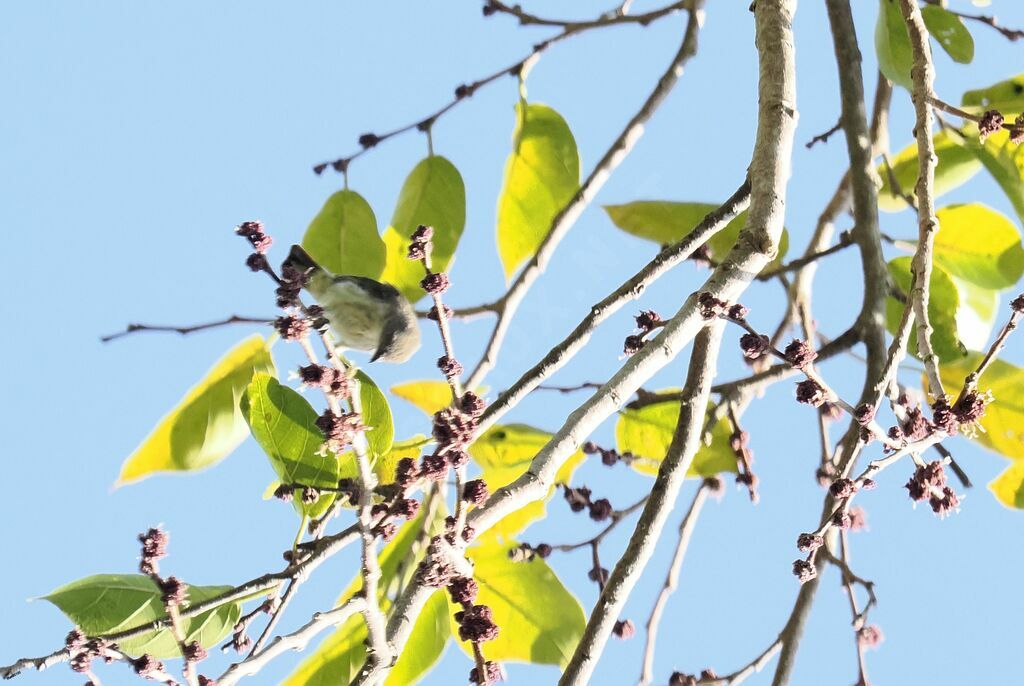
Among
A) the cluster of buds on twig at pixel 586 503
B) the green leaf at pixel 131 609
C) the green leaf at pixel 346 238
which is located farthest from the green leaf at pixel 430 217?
the green leaf at pixel 131 609

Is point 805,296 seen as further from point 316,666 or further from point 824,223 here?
point 316,666

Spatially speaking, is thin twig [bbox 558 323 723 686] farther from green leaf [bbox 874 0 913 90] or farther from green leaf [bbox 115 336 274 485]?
green leaf [bbox 115 336 274 485]

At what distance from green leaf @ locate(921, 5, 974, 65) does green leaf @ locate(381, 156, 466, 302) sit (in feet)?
1.74

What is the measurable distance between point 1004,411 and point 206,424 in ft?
2.62

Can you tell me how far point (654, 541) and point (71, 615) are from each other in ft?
1.51

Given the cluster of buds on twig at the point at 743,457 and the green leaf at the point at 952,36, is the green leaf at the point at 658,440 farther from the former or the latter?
the green leaf at the point at 952,36

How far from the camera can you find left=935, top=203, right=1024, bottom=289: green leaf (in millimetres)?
1087

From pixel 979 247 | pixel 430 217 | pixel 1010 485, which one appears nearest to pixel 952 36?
pixel 979 247

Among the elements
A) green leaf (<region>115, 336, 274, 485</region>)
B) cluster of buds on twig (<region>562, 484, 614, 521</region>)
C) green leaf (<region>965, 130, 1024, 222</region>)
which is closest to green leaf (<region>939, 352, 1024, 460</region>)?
green leaf (<region>965, 130, 1024, 222</region>)

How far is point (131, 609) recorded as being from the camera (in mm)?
768

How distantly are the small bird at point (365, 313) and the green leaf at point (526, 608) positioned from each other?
0.75 feet

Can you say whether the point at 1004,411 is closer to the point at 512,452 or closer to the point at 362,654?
the point at 512,452

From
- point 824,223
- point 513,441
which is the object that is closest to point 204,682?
point 513,441

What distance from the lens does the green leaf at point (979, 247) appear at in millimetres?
1087
